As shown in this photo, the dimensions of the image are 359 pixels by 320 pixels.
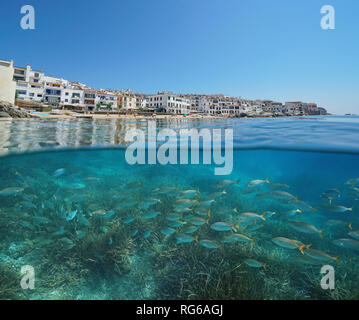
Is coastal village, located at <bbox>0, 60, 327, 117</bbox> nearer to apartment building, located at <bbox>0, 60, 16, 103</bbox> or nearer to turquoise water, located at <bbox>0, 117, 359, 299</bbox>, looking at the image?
apartment building, located at <bbox>0, 60, 16, 103</bbox>

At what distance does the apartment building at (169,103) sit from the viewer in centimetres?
Answer: 6762

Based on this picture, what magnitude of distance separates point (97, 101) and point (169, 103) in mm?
24368

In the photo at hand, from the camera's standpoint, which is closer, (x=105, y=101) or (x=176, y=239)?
(x=176, y=239)

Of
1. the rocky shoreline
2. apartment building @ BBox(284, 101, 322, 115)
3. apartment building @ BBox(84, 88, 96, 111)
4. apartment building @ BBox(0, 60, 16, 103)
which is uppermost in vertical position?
apartment building @ BBox(284, 101, 322, 115)

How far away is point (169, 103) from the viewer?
67.9 meters

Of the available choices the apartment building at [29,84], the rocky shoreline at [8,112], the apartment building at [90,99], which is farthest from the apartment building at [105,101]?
the rocky shoreline at [8,112]

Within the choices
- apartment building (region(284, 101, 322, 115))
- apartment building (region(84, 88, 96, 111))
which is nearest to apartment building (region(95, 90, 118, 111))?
apartment building (region(84, 88, 96, 111))

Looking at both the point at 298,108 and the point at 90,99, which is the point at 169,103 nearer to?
the point at 90,99

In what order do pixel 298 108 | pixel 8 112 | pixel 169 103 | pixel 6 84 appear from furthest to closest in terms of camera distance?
pixel 298 108, pixel 169 103, pixel 6 84, pixel 8 112

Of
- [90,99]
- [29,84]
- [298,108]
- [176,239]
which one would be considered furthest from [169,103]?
[298,108]

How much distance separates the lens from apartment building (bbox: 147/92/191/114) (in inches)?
2662

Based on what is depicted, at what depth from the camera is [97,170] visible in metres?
15.6

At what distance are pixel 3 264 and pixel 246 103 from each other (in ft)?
340
